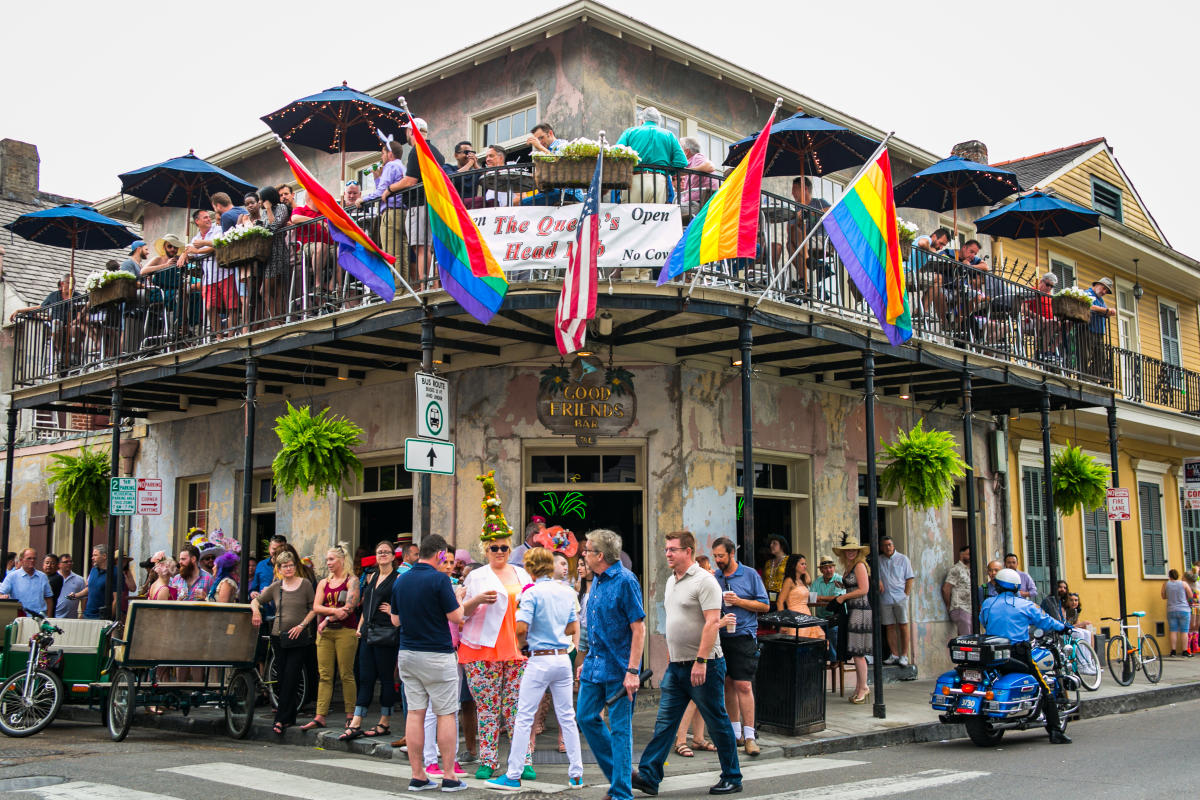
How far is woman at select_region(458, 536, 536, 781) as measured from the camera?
28.3 ft

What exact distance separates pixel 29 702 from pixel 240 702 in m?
1.94

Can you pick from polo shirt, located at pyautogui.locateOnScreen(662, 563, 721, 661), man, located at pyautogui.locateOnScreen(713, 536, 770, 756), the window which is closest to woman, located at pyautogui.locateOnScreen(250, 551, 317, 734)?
man, located at pyautogui.locateOnScreen(713, 536, 770, 756)

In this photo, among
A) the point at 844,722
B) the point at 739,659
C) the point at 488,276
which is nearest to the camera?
the point at 739,659

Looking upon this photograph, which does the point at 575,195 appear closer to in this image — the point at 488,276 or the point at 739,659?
the point at 488,276

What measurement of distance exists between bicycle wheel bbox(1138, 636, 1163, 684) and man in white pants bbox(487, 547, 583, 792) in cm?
1106

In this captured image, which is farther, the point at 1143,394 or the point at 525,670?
the point at 1143,394

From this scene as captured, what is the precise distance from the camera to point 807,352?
13828 millimetres

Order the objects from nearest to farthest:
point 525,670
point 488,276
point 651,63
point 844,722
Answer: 1. point 525,670
2. point 488,276
3. point 844,722
4. point 651,63

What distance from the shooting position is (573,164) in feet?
36.3

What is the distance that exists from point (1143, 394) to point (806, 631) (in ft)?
46.0

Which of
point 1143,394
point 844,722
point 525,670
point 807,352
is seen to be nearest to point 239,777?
point 525,670

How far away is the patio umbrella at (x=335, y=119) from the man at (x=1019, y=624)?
890 cm

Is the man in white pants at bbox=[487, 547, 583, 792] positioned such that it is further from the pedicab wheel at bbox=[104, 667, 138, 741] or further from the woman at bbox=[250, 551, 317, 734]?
the pedicab wheel at bbox=[104, 667, 138, 741]

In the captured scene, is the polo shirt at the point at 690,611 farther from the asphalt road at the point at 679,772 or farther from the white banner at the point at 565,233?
the white banner at the point at 565,233
